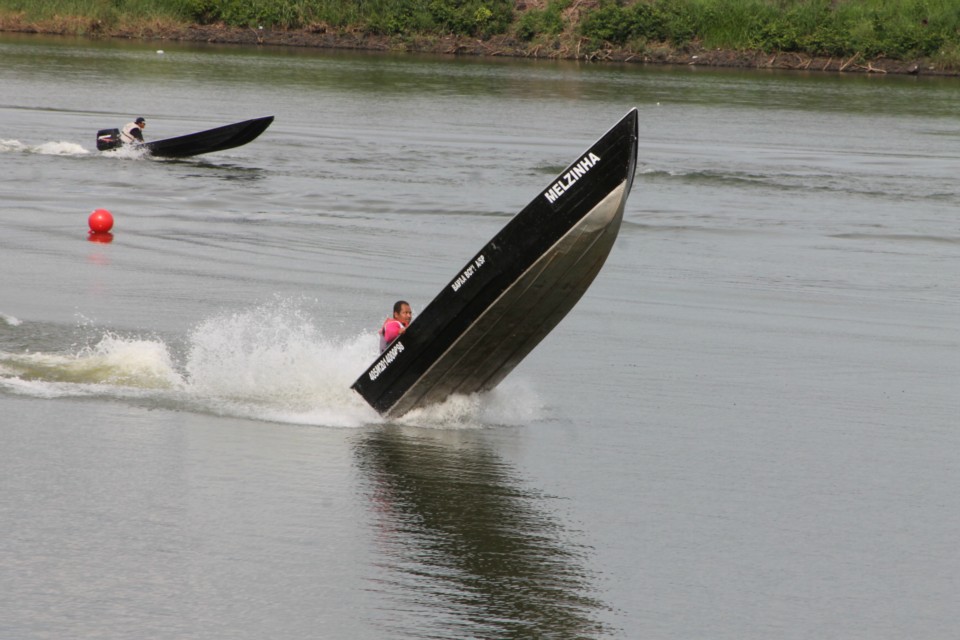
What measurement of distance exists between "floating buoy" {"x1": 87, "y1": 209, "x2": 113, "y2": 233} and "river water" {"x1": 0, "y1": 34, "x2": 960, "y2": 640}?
0.47 metres

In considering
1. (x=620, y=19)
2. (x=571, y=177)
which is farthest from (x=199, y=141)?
(x=620, y=19)

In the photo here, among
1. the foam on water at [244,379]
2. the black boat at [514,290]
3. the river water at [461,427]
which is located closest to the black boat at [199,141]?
the river water at [461,427]

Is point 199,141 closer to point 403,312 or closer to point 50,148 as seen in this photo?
point 50,148

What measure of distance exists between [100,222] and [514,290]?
42.8 feet

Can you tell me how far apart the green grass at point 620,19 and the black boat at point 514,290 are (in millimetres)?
61559

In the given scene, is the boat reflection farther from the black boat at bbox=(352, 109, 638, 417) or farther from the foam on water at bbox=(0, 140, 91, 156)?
the foam on water at bbox=(0, 140, 91, 156)

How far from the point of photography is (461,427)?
45.2 feet

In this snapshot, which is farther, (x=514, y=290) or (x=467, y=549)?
(x=514, y=290)

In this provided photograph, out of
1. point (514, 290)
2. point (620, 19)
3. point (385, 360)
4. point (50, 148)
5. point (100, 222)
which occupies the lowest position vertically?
point (620, 19)

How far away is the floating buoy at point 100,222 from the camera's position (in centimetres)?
2373

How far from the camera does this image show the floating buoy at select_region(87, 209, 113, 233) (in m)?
23.7

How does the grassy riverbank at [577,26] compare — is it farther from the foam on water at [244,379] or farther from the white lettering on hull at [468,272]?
the white lettering on hull at [468,272]

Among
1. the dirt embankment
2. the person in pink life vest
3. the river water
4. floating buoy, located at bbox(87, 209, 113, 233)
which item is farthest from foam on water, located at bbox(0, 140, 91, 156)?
the dirt embankment

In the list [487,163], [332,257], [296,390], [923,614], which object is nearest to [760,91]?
[487,163]
